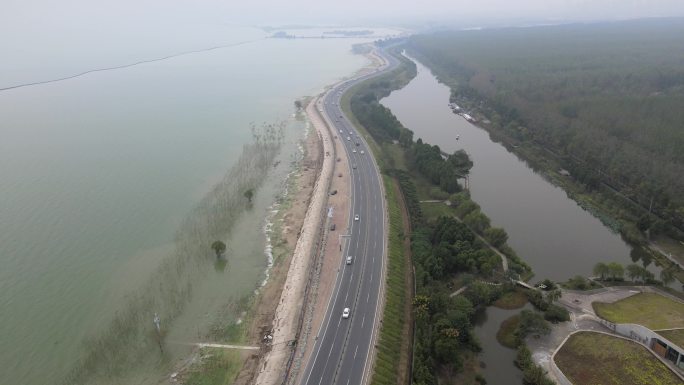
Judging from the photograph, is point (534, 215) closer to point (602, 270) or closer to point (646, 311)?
point (602, 270)

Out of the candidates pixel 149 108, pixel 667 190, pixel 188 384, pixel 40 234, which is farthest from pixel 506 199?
pixel 149 108

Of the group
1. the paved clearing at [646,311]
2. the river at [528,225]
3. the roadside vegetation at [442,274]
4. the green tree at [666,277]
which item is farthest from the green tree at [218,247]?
the green tree at [666,277]

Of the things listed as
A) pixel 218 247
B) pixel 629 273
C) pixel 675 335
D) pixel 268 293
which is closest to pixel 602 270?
pixel 629 273

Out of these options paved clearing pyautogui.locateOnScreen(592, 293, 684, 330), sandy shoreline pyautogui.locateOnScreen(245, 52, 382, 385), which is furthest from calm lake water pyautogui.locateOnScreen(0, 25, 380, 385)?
paved clearing pyautogui.locateOnScreen(592, 293, 684, 330)

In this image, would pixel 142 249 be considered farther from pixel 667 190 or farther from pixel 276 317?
pixel 667 190

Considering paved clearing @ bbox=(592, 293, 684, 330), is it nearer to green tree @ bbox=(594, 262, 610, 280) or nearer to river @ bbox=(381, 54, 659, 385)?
green tree @ bbox=(594, 262, 610, 280)
